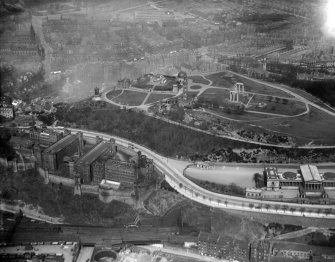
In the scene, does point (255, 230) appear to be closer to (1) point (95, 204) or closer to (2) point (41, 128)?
(1) point (95, 204)

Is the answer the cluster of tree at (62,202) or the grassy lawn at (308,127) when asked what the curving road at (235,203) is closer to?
the cluster of tree at (62,202)

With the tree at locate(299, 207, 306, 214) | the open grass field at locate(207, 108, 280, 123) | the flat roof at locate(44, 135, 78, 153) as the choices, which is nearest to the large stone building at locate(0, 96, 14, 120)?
the flat roof at locate(44, 135, 78, 153)

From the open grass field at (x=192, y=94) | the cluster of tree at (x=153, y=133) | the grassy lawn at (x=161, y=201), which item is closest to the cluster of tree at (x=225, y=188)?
the grassy lawn at (x=161, y=201)

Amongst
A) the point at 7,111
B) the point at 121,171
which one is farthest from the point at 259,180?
the point at 7,111

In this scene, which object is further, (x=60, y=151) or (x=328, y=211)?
(x=60, y=151)

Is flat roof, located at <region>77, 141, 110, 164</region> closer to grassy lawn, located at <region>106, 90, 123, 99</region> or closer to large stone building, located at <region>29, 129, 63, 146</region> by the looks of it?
large stone building, located at <region>29, 129, 63, 146</region>

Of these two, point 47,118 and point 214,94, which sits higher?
point 214,94

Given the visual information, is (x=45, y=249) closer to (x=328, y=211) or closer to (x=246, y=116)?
(x=328, y=211)
